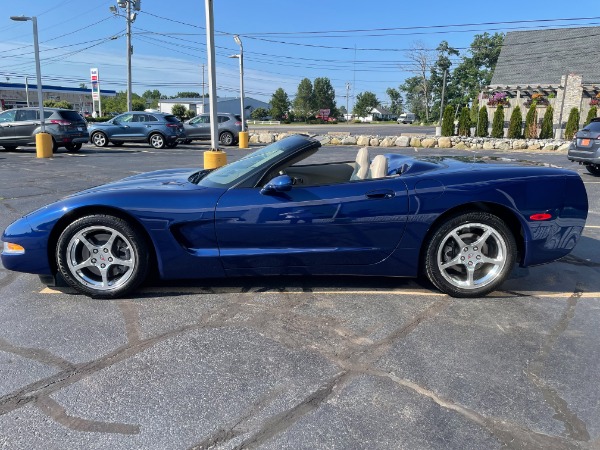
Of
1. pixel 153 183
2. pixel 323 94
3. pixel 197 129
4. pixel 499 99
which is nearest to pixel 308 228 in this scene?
pixel 153 183

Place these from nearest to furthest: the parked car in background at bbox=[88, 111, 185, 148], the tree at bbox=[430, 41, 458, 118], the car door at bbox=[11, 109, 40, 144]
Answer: the car door at bbox=[11, 109, 40, 144] → the parked car in background at bbox=[88, 111, 185, 148] → the tree at bbox=[430, 41, 458, 118]

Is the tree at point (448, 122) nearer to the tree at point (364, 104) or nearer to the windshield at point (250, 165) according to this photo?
the windshield at point (250, 165)

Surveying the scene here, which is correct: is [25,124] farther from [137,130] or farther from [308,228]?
[308,228]

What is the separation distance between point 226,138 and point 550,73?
24714 mm

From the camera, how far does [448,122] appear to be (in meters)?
25.8

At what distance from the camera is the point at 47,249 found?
11.4 feet

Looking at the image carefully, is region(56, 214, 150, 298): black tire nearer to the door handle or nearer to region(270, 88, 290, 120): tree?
the door handle

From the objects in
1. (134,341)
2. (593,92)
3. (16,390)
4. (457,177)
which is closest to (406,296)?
(457,177)

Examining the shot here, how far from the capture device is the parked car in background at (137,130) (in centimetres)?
2011

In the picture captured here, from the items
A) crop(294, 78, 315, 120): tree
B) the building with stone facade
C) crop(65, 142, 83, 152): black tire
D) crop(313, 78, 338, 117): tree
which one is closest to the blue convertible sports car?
crop(65, 142, 83, 152): black tire

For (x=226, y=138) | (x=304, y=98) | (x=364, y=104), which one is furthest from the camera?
(x=364, y=104)

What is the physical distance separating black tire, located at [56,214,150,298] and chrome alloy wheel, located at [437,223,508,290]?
2329mm

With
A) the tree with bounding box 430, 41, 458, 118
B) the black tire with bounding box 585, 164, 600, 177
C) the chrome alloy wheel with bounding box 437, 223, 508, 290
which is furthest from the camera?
the tree with bounding box 430, 41, 458, 118

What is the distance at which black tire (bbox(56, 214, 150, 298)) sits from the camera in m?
3.46
